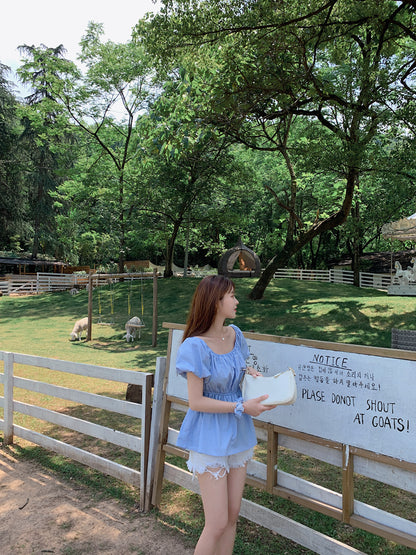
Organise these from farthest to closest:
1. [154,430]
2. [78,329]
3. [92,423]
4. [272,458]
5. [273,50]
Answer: [78,329], [273,50], [92,423], [154,430], [272,458]

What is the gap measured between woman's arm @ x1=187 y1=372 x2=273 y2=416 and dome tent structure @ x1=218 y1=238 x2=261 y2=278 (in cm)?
2629

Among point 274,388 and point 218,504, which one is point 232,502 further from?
point 274,388

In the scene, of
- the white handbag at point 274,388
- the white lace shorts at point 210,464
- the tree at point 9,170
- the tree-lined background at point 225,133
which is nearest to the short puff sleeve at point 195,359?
the white handbag at point 274,388

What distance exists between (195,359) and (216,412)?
Result: 0.31 meters

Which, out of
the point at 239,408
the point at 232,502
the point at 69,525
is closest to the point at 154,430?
the point at 69,525

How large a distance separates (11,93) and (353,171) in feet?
110

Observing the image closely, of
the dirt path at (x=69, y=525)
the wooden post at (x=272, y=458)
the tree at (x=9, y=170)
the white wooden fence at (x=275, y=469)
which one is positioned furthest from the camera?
the tree at (x=9, y=170)

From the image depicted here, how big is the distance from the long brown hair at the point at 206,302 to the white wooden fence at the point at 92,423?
141cm

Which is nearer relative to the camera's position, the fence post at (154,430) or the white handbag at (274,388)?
the white handbag at (274,388)

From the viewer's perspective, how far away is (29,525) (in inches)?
140

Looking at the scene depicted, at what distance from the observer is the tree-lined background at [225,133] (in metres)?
10.5

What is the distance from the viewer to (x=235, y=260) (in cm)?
3188

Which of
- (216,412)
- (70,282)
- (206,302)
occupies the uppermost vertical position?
(206,302)

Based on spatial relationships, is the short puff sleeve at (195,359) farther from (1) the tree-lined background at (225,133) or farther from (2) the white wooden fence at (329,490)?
(1) the tree-lined background at (225,133)
